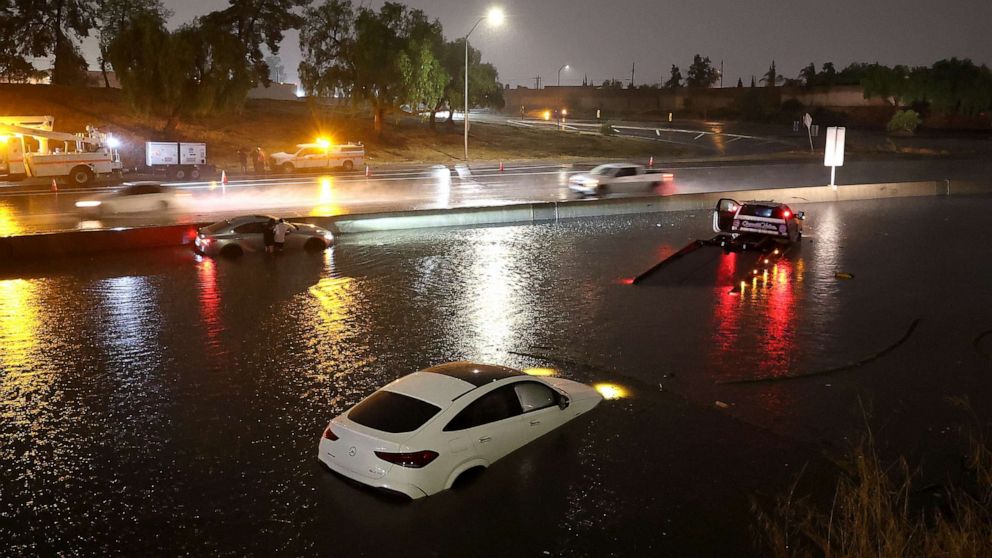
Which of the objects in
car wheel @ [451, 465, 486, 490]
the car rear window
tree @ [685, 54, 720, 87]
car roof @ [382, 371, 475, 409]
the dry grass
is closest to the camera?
the dry grass

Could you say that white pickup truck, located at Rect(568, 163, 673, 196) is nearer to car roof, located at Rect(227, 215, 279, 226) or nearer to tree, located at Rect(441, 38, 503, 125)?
car roof, located at Rect(227, 215, 279, 226)

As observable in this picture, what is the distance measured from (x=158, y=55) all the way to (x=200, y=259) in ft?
122

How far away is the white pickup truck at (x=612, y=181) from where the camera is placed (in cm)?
3684

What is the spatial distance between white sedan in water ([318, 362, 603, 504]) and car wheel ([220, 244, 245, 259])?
14.4 meters

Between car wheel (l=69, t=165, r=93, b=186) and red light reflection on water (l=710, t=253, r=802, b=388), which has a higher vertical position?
car wheel (l=69, t=165, r=93, b=186)

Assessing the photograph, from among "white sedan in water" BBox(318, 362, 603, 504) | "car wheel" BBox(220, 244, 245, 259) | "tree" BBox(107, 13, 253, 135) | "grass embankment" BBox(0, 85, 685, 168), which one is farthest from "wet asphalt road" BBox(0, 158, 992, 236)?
"white sedan in water" BBox(318, 362, 603, 504)

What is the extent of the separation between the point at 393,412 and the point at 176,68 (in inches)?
2039

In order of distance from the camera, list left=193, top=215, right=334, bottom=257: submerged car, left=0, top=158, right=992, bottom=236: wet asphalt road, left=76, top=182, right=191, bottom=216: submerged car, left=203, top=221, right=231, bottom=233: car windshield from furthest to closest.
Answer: left=76, top=182, right=191, bottom=216: submerged car
left=0, top=158, right=992, bottom=236: wet asphalt road
left=203, top=221, right=231, bottom=233: car windshield
left=193, top=215, right=334, bottom=257: submerged car

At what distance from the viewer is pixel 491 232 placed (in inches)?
1104

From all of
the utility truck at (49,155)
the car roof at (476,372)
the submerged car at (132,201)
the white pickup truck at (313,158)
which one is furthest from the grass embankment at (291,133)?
the car roof at (476,372)

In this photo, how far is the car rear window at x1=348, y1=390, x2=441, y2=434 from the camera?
877 cm

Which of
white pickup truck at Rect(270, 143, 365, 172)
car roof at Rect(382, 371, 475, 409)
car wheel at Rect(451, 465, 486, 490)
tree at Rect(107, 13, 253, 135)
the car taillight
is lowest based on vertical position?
car wheel at Rect(451, 465, 486, 490)

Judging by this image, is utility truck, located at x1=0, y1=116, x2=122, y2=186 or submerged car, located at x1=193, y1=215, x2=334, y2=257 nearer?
submerged car, located at x1=193, y1=215, x2=334, y2=257

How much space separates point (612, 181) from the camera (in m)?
36.9
